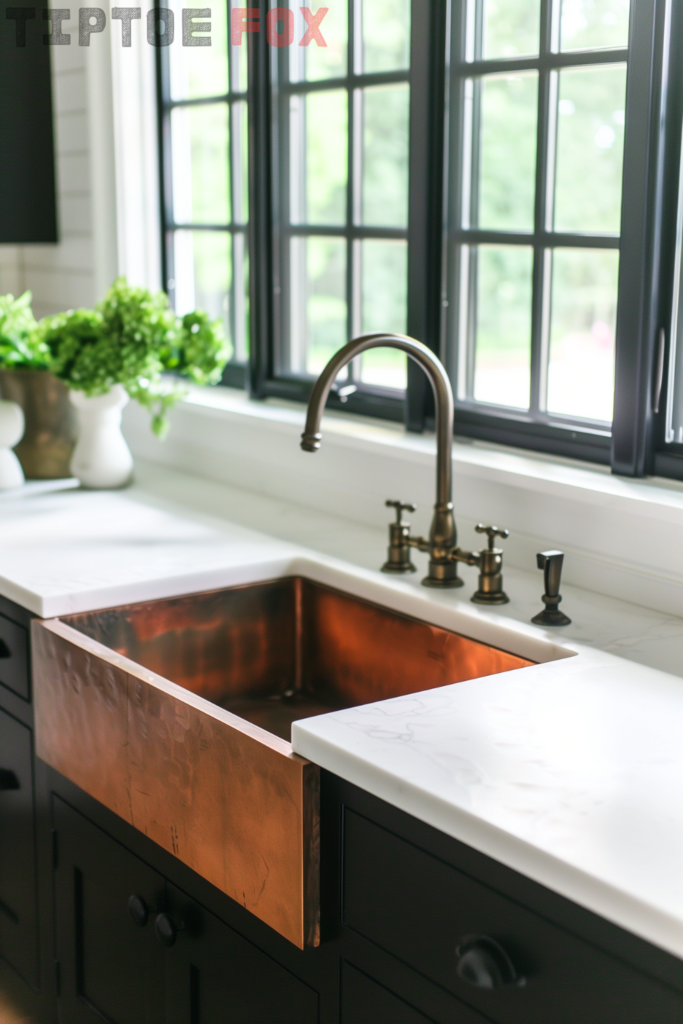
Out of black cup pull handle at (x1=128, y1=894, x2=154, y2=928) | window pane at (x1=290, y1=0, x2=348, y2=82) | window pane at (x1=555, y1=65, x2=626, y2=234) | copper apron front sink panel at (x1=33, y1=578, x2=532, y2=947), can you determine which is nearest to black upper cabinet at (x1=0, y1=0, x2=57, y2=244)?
window pane at (x1=290, y1=0, x2=348, y2=82)

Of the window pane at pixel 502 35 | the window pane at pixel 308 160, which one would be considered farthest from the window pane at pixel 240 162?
the window pane at pixel 502 35

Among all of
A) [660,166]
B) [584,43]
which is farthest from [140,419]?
[660,166]

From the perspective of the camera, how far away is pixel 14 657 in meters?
1.90

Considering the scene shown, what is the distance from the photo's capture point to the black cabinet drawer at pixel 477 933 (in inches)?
37.1

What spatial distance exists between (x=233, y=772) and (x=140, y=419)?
6.29ft

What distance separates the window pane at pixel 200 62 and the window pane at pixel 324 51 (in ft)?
1.01

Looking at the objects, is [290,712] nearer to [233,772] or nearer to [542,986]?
[233,772]

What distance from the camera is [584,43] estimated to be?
2180 mm

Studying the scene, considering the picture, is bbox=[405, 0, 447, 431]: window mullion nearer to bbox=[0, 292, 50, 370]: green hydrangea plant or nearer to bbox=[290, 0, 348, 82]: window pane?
bbox=[290, 0, 348, 82]: window pane

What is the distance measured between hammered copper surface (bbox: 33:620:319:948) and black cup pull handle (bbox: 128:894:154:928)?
0.41 feet

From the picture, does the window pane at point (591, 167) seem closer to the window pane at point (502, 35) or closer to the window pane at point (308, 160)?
the window pane at point (308, 160)

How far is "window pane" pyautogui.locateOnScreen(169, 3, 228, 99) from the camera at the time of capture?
2.80 meters

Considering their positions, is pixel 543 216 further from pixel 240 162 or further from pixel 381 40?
pixel 240 162

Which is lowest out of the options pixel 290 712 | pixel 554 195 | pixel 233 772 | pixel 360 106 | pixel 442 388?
pixel 290 712
